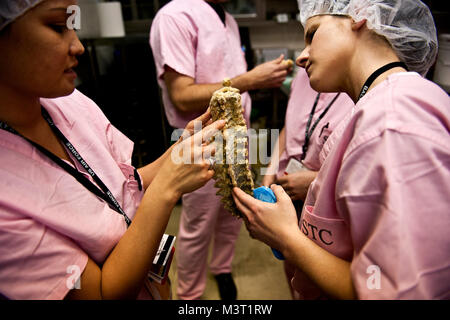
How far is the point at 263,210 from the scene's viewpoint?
0.87 metres

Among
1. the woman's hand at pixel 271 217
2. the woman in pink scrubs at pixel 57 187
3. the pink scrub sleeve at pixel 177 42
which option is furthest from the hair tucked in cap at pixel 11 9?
the pink scrub sleeve at pixel 177 42

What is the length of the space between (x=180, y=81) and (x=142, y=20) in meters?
1.78

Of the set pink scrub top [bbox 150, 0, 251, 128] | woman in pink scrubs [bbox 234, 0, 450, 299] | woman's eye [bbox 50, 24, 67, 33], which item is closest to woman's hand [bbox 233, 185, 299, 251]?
woman in pink scrubs [bbox 234, 0, 450, 299]

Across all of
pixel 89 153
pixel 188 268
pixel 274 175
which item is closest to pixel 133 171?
pixel 89 153

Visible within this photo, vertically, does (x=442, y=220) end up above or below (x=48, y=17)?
below

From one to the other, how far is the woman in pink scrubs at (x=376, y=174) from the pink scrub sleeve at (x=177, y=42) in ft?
2.20

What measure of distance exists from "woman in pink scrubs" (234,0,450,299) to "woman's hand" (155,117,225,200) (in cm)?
18

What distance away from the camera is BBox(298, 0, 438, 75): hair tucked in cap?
31.2 inches

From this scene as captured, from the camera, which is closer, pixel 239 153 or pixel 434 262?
pixel 434 262

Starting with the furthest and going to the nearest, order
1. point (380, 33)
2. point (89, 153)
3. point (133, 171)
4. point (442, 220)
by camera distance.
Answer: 1. point (133, 171)
2. point (89, 153)
3. point (380, 33)
4. point (442, 220)

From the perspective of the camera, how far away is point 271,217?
33.3 inches

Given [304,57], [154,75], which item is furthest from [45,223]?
[154,75]

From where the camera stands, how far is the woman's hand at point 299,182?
1.22 meters

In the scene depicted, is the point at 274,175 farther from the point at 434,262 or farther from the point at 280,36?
the point at 280,36
